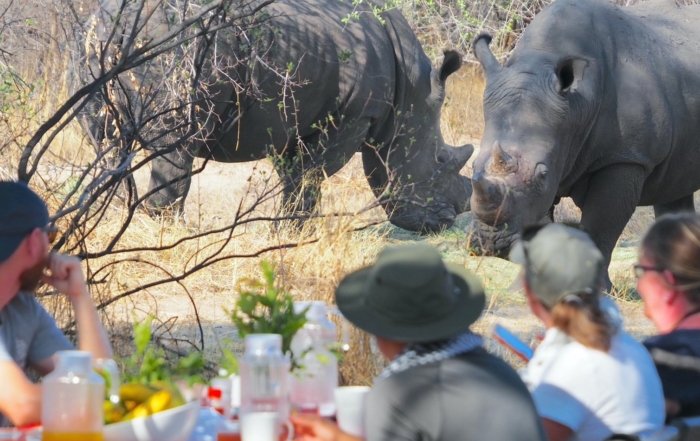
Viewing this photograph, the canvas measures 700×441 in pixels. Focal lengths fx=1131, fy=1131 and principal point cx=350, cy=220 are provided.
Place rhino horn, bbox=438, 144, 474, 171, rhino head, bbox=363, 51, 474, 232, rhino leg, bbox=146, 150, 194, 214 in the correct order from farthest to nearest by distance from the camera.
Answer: rhino horn, bbox=438, 144, 474, 171 → rhino head, bbox=363, 51, 474, 232 → rhino leg, bbox=146, 150, 194, 214

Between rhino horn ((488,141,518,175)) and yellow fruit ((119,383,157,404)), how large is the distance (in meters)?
4.98

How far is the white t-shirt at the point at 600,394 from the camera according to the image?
2.63 m

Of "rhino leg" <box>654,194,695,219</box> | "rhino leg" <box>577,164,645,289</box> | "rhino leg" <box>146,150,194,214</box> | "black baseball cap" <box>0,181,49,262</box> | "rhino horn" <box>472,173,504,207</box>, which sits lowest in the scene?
"rhino leg" <box>654,194,695,219</box>

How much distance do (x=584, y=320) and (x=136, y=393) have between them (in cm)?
106

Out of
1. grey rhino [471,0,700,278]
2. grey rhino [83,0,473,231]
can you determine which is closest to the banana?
grey rhino [471,0,700,278]

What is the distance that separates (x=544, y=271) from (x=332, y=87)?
6.63 metres

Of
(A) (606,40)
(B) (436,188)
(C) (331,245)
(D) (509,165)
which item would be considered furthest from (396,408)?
(B) (436,188)

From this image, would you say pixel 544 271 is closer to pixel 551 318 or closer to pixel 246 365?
pixel 551 318

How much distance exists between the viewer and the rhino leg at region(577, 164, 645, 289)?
25.0 feet

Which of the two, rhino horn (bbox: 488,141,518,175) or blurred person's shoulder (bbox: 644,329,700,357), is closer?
blurred person's shoulder (bbox: 644,329,700,357)

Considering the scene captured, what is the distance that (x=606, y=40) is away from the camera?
25.5 feet

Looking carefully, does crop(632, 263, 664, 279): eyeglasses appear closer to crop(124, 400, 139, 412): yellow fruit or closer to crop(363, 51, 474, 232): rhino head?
crop(124, 400, 139, 412): yellow fruit

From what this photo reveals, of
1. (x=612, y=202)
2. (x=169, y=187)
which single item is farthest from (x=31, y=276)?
(x=169, y=187)

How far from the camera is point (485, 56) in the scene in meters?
7.95
